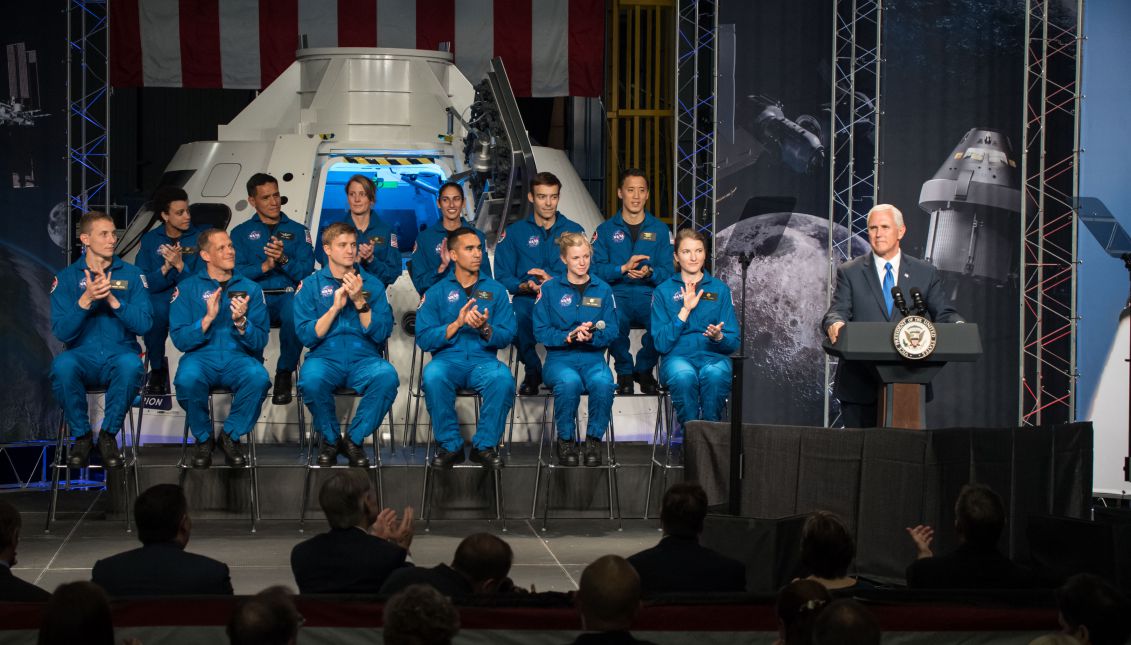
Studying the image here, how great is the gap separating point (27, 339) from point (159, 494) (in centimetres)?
584

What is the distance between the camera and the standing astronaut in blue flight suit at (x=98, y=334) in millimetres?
7512

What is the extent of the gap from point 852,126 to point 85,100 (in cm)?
588

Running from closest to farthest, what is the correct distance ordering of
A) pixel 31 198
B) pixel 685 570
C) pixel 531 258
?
pixel 685 570 → pixel 531 258 → pixel 31 198

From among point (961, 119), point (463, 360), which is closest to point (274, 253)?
point (463, 360)

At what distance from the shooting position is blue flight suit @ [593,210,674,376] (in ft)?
29.0

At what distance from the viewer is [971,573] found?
14.5 feet

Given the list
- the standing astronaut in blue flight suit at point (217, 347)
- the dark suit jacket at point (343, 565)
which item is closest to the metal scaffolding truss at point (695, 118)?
the standing astronaut in blue flight suit at point (217, 347)

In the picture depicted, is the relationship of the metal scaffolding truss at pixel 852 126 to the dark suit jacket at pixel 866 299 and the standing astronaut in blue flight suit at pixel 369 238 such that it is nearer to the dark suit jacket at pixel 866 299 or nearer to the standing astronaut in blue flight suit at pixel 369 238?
the standing astronaut in blue flight suit at pixel 369 238

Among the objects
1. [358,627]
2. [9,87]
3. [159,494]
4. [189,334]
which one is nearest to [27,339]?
[9,87]

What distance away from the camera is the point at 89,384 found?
25.0 ft

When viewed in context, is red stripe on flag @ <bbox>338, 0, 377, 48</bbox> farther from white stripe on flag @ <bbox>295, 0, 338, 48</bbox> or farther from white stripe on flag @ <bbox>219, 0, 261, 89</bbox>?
white stripe on flag @ <bbox>219, 0, 261, 89</bbox>

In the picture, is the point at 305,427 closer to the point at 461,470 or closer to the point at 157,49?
the point at 461,470

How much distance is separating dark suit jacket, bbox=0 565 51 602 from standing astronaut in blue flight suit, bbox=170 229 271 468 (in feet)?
11.7

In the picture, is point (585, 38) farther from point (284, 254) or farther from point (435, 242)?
point (284, 254)
